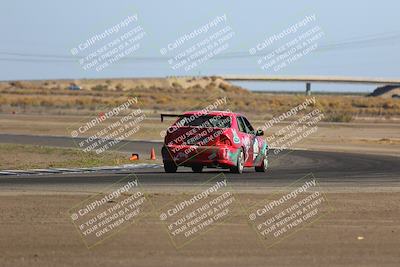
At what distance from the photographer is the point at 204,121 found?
21.6 m

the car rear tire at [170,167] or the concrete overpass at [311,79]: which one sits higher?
the car rear tire at [170,167]

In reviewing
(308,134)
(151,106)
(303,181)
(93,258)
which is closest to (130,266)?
(93,258)

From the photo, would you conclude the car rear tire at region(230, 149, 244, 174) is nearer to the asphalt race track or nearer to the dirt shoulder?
the asphalt race track

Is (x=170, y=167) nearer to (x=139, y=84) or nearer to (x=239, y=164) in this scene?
(x=239, y=164)

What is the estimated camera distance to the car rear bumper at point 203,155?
21562mm

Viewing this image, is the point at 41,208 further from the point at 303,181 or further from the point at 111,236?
the point at 303,181

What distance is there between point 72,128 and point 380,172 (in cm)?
3572

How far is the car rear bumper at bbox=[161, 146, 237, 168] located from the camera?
21.6 metres

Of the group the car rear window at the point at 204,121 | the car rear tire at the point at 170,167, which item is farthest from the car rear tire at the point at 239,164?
the car rear tire at the point at 170,167

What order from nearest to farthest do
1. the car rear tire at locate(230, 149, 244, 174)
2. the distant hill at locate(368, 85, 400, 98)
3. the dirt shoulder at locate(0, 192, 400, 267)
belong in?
the dirt shoulder at locate(0, 192, 400, 267) < the car rear tire at locate(230, 149, 244, 174) < the distant hill at locate(368, 85, 400, 98)

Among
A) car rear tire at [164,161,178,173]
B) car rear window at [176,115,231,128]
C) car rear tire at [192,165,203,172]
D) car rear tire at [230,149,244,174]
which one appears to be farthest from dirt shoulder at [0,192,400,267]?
car rear tire at [192,165,203,172]

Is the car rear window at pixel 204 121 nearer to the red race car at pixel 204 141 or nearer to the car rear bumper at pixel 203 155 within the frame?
the red race car at pixel 204 141

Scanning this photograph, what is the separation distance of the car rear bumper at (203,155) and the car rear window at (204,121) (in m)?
0.51

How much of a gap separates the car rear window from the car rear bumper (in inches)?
20.1
